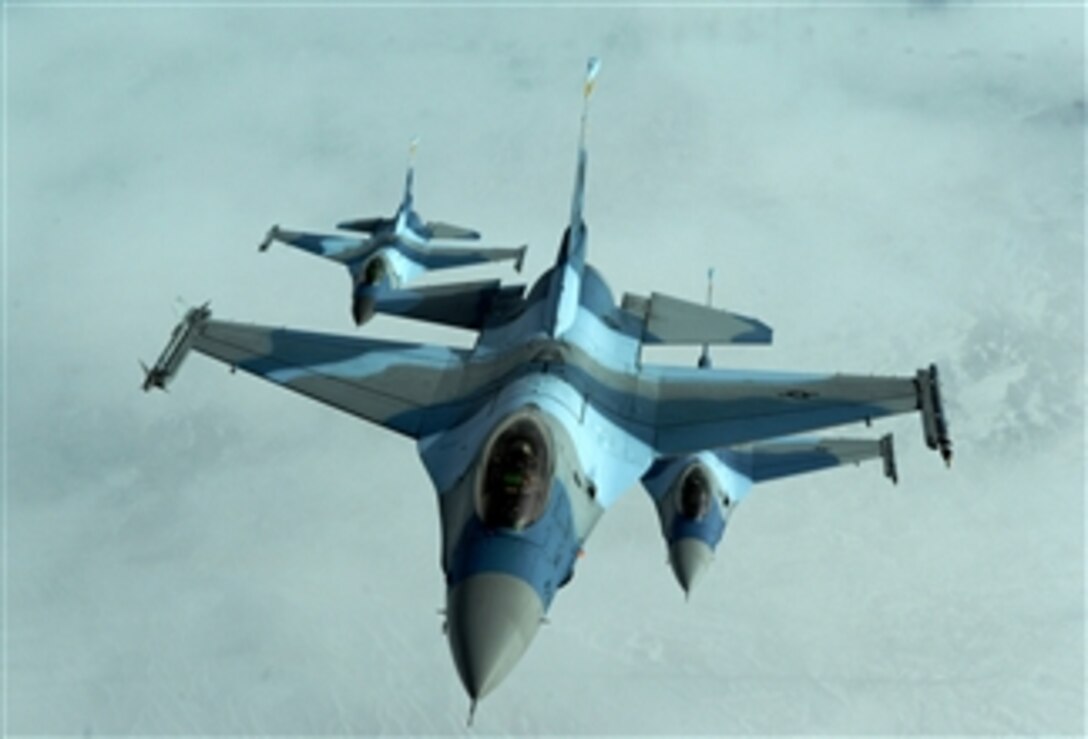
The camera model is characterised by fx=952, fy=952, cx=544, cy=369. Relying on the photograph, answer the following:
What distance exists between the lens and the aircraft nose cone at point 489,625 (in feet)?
46.6

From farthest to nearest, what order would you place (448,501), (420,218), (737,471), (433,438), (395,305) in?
(420,218), (395,305), (737,471), (433,438), (448,501)

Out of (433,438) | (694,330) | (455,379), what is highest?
(694,330)

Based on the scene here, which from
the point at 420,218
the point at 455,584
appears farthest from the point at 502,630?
the point at 420,218

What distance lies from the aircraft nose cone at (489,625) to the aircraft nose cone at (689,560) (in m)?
8.69

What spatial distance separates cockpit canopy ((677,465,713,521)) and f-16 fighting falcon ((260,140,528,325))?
44.6 feet

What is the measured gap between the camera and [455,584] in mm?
15273

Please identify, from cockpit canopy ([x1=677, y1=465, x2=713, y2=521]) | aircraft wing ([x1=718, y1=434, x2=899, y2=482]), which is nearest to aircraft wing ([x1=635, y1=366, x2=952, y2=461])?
cockpit canopy ([x1=677, y1=465, x2=713, y2=521])

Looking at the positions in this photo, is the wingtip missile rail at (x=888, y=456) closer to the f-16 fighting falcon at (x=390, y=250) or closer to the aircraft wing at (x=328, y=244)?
the f-16 fighting falcon at (x=390, y=250)

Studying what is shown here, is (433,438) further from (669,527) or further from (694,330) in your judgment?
(694,330)

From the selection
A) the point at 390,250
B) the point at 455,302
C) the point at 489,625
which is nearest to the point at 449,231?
the point at 390,250

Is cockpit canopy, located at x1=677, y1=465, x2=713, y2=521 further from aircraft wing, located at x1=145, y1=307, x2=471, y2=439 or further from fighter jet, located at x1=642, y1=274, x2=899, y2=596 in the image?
aircraft wing, located at x1=145, y1=307, x2=471, y2=439

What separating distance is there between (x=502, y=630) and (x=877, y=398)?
11.3 m

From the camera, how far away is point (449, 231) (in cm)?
3919

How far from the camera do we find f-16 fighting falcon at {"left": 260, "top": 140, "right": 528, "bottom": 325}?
35.1 meters
